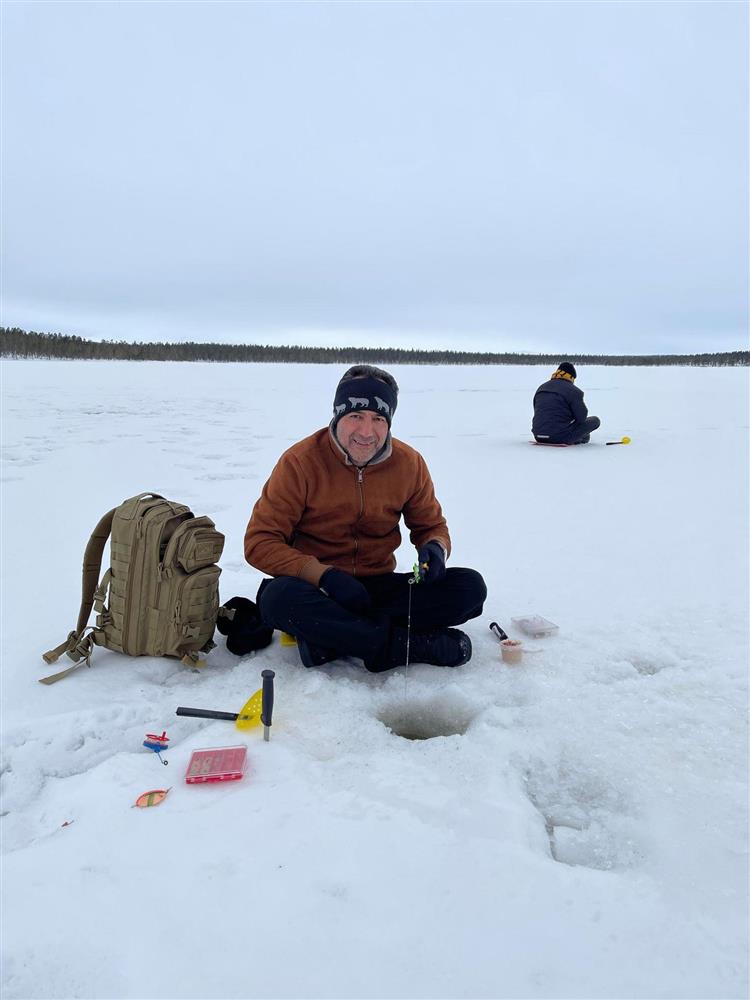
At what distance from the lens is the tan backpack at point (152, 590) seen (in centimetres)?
Answer: 266

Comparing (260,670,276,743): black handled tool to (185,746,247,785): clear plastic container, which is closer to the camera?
(185,746,247,785): clear plastic container

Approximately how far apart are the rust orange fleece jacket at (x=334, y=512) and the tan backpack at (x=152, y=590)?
10.1 inches

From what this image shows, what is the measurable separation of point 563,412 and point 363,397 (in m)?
6.44

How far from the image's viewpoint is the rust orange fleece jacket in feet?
8.94

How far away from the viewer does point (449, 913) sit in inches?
58.1

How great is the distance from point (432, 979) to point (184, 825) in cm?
78

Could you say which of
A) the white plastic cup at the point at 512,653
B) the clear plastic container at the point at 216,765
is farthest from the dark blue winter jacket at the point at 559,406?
the clear plastic container at the point at 216,765

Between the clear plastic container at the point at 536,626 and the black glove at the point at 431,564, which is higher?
the black glove at the point at 431,564

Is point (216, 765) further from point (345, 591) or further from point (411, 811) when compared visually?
point (345, 591)

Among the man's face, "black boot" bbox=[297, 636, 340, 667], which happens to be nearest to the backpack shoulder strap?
"black boot" bbox=[297, 636, 340, 667]

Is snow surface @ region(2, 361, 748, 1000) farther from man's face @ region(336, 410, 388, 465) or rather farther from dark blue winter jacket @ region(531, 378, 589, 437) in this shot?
dark blue winter jacket @ region(531, 378, 589, 437)

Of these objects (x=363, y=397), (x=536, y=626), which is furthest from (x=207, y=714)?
(x=536, y=626)

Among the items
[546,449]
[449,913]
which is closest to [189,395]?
[546,449]

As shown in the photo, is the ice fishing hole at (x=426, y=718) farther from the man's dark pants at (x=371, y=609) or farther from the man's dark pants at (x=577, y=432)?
the man's dark pants at (x=577, y=432)
